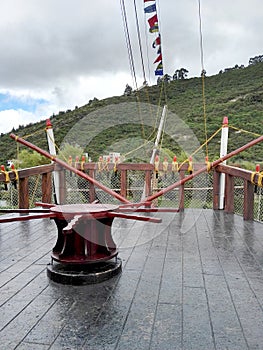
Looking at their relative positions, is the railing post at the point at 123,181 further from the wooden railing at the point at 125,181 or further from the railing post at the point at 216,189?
the railing post at the point at 216,189

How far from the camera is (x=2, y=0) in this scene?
5301mm

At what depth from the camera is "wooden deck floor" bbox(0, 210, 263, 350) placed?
4.47 ft

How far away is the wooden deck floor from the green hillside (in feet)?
10.3

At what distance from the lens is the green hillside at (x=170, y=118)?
26.3ft

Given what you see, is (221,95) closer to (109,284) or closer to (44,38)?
(44,38)

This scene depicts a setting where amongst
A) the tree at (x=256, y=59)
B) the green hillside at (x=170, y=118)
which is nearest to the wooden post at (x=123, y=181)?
the green hillside at (x=170, y=118)

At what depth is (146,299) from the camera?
1.75m

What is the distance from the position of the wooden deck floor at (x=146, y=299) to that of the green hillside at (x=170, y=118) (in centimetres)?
315

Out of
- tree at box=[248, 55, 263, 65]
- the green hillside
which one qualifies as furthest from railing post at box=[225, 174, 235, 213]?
tree at box=[248, 55, 263, 65]

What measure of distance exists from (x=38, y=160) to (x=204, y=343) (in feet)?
25.5

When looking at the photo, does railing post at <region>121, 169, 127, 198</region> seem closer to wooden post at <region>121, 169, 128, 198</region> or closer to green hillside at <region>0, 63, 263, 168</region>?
wooden post at <region>121, 169, 128, 198</region>

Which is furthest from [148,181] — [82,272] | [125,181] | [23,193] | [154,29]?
[82,272]

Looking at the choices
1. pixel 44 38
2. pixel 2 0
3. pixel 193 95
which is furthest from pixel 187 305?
pixel 193 95

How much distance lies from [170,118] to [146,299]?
42.2ft
